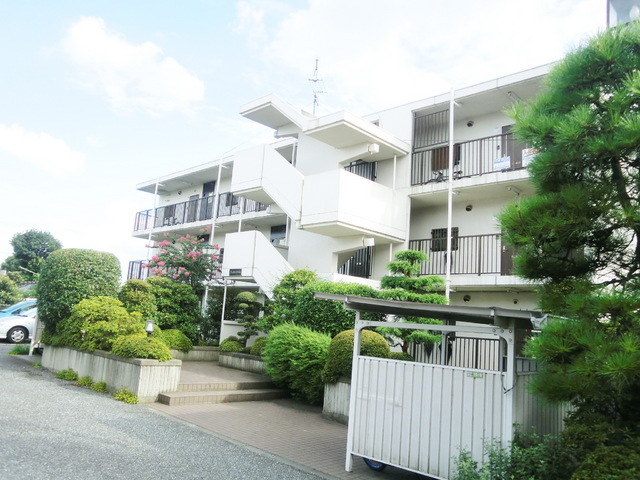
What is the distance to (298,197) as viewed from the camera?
54.0 feet

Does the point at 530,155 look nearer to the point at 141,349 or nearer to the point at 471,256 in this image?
the point at 471,256

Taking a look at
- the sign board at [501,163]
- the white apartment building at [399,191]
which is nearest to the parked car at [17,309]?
the white apartment building at [399,191]

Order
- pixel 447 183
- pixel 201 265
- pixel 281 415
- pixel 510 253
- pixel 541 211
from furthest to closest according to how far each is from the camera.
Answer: pixel 201 265 < pixel 447 183 < pixel 510 253 < pixel 281 415 < pixel 541 211

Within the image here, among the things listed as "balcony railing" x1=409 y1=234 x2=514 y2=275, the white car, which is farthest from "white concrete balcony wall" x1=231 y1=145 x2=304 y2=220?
the white car

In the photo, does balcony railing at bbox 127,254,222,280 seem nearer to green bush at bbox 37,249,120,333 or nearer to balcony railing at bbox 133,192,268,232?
balcony railing at bbox 133,192,268,232

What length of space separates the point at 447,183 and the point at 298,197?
4.70 meters

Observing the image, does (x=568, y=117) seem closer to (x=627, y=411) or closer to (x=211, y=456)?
(x=627, y=411)

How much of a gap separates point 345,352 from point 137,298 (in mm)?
7085

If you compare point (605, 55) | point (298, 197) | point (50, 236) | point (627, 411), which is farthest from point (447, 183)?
point (50, 236)

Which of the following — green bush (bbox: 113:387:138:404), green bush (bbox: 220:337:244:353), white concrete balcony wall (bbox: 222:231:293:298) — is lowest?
green bush (bbox: 113:387:138:404)

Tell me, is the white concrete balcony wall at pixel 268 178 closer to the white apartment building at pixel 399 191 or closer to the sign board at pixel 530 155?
the white apartment building at pixel 399 191

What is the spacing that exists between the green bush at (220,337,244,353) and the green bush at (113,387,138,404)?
17.1 feet

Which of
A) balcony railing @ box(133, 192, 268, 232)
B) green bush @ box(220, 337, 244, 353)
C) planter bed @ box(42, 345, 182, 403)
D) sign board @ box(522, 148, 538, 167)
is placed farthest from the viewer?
balcony railing @ box(133, 192, 268, 232)

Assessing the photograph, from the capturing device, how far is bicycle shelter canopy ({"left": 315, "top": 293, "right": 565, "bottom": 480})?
18.6 ft
